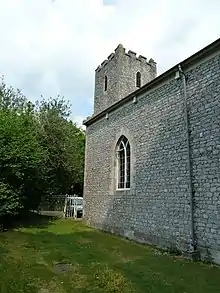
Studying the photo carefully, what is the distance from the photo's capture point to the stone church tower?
15938 mm

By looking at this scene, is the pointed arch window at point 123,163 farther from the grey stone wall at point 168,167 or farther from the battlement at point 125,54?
the battlement at point 125,54

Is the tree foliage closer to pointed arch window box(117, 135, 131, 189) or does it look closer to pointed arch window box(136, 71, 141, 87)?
pointed arch window box(117, 135, 131, 189)

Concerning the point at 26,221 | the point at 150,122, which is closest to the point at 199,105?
the point at 150,122

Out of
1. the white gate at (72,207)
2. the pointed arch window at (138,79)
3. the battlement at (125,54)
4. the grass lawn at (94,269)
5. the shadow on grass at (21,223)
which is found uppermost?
the battlement at (125,54)

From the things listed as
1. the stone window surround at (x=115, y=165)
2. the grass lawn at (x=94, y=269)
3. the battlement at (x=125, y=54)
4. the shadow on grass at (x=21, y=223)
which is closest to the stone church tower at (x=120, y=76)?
the battlement at (x=125, y=54)

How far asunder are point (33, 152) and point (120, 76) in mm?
7041

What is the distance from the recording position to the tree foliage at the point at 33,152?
37.2ft

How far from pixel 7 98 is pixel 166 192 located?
16.9 metres

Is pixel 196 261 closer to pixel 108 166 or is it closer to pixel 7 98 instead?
pixel 108 166

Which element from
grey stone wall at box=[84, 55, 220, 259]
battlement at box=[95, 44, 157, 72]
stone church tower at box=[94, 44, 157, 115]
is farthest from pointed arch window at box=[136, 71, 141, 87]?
grey stone wall at box=[84, 55, 220, 259]

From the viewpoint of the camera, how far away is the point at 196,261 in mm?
6898

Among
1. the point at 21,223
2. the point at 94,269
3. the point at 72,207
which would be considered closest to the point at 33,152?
the point at 21,223

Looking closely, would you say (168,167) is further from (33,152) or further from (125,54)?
(125,54)

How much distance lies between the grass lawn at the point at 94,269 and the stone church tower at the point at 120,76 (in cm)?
Result: 935
